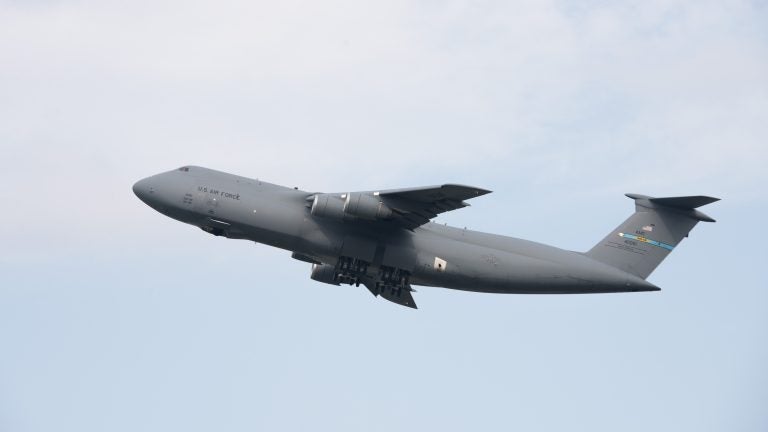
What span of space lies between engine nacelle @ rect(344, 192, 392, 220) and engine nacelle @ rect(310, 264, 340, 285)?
3.11 m

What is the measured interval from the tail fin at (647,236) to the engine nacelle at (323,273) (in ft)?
19.2

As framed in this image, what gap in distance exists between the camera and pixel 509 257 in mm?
24203

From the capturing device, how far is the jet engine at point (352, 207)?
22750 mm

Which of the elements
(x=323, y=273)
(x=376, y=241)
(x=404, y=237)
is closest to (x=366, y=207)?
(x=376, y=241)

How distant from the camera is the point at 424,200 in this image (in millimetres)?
22828

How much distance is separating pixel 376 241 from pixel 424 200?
5.02 feet

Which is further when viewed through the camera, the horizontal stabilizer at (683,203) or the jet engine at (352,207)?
the horizontal stabilizer at (683,203)

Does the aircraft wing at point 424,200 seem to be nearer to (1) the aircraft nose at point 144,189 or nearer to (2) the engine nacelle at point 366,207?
(2) the engine nacelle at point 366,207

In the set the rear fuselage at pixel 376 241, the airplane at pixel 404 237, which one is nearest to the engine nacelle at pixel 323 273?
the airplane at pixel 404 237

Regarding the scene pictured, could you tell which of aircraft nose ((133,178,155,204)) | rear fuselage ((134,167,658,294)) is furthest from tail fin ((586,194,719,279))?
aircraft nose ((133,178,155,204))

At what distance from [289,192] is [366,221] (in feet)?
5.77

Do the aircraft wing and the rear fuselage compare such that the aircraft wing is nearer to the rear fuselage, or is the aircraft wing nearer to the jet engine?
the jet engine

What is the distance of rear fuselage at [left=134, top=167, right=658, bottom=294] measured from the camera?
75.3 ft

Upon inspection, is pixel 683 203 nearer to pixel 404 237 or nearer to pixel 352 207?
pixel 404 237
